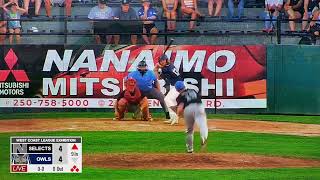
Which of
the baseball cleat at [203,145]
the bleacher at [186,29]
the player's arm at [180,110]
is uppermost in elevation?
the bleacher at [186,29]

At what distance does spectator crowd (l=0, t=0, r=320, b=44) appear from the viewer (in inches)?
307

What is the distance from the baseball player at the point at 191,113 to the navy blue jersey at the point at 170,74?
0.19 ft

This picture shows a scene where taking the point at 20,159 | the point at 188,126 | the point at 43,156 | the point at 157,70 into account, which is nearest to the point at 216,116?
the point at 188,126

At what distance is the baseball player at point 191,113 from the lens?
7.71 m

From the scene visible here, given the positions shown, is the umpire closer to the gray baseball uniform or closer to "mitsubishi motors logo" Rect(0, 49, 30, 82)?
the gray baseball uniform

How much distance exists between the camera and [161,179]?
750cm

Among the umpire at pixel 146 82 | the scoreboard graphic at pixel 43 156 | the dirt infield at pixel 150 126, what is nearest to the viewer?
the scoreboard graphic at pixel 43 156

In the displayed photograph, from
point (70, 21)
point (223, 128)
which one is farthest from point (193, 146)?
point (70, 21)

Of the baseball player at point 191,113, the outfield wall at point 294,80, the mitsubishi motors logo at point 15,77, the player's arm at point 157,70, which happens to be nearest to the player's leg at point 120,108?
the player's arm at point 157,70

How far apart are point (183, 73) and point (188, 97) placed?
181 millimetres

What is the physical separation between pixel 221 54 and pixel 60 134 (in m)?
1.30

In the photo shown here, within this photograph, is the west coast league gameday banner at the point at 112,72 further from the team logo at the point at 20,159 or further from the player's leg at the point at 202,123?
the team logo at the point at 20,159

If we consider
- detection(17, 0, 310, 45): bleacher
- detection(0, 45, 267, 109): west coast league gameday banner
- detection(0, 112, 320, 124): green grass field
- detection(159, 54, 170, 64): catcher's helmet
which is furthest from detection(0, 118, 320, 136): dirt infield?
detection(17, 0, 310, 45): bleacher

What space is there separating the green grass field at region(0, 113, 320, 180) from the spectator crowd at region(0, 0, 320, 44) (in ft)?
2.17
